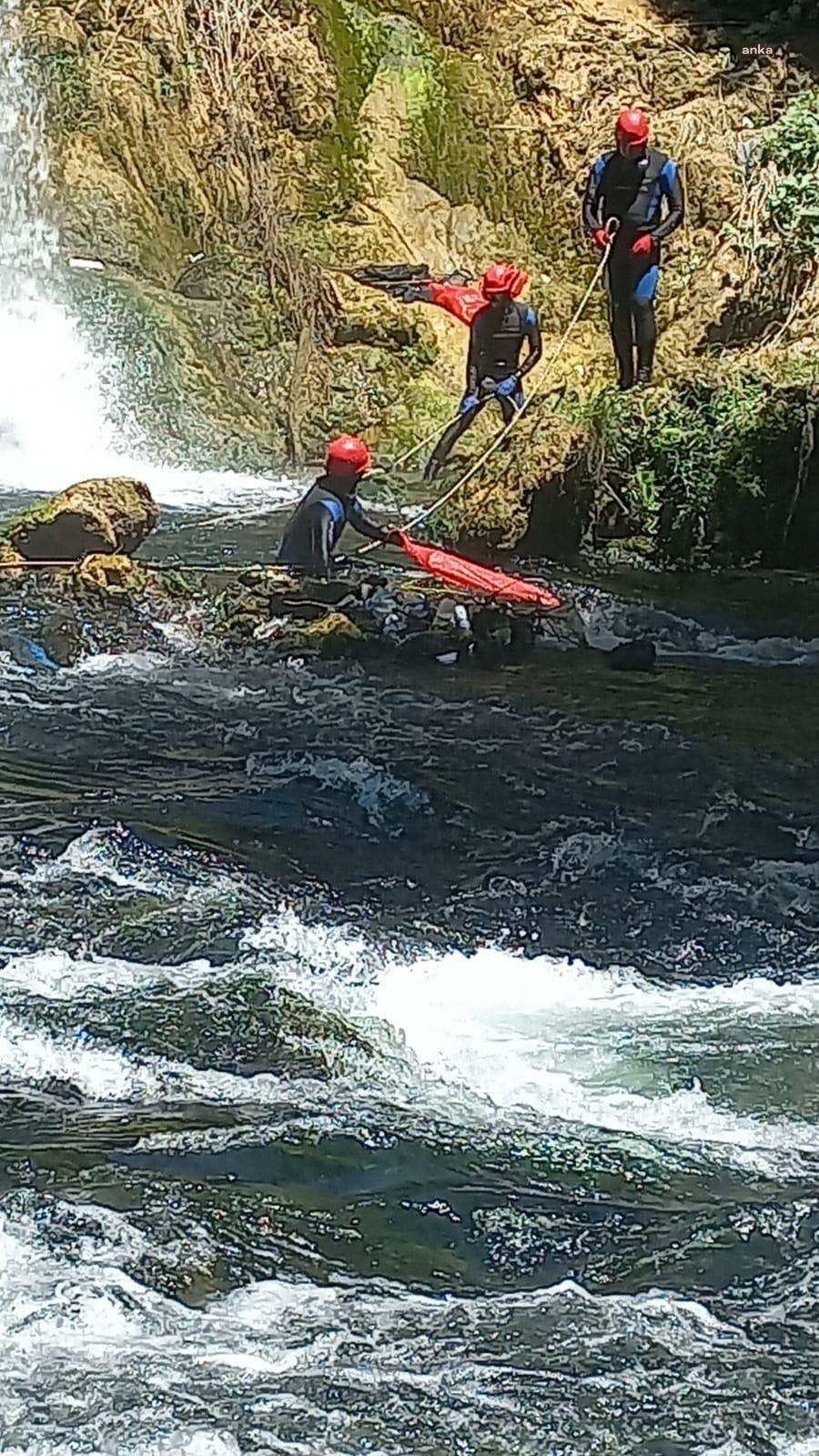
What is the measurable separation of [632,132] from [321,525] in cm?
338

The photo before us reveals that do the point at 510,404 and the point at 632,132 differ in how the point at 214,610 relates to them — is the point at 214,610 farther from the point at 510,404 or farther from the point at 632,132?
the point at 632,132

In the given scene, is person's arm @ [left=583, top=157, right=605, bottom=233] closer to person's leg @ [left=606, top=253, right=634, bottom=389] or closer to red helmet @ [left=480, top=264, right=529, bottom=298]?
person's leg @ [left=606, top=253, right=634, bottom=389]

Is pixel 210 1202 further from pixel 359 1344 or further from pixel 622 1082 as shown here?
pixel 622 1082

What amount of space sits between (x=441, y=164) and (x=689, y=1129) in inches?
479

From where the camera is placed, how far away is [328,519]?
9.23 m

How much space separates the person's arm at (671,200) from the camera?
10453 millimetres

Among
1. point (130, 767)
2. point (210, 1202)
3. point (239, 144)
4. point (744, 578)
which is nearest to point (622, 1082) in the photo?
point (210, 1202)

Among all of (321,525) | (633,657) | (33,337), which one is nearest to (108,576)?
(321,525)

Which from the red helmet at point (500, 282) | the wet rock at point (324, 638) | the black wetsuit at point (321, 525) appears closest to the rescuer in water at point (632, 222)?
the red helmet at point (500, 282)

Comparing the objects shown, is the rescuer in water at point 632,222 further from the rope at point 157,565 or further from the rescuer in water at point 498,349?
the rope at point 157,565

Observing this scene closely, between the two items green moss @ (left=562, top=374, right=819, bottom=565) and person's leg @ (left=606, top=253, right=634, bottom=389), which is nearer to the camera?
green moss @ (left=562, top=374, right=819, bottom=565)

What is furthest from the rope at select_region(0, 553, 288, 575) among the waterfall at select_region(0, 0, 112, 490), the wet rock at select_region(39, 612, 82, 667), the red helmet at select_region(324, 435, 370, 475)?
the waterfall at select_region(0, 0, 112, 490)

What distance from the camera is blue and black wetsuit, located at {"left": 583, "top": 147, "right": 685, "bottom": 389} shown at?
35.1 feet

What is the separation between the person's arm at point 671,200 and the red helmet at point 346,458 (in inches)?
108
